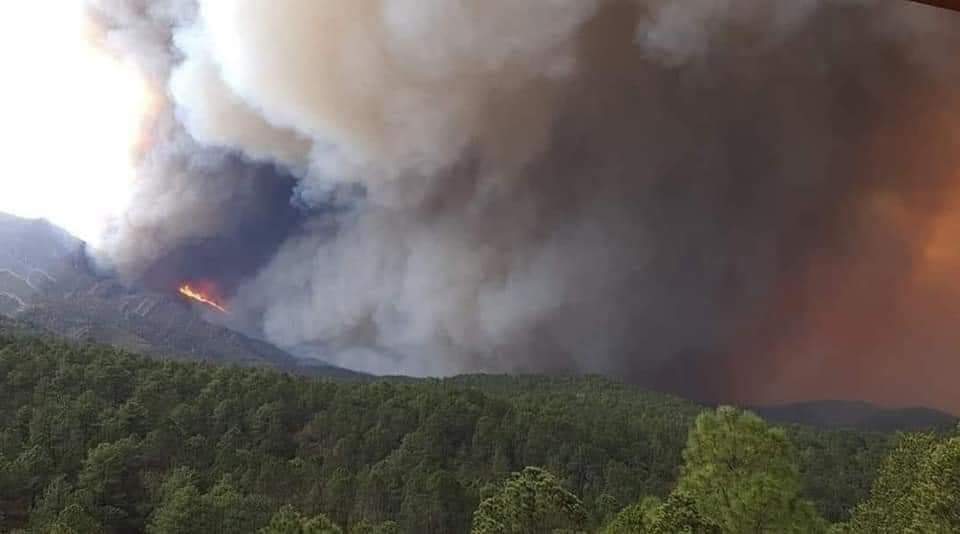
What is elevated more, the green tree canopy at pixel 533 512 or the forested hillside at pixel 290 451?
the forested hillside at pixel 290 451

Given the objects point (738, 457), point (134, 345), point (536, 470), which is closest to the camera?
point (738, 457)

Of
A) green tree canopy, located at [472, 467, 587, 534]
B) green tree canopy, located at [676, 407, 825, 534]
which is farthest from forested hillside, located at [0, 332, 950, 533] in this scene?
green tree canopy, located at [676, 407, 825, 534]

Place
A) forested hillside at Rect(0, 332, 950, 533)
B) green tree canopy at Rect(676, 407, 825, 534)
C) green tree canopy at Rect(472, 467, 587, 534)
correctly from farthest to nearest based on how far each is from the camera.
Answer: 1. forested hillside at Rect(0, 332, 950, 533)
2. green tree canopy at Rect(472, 467, 587, 534)
3. green tree canopy at Rect(676, 407, 825, 534)

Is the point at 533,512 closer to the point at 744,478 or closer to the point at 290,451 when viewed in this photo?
the point at 744,478

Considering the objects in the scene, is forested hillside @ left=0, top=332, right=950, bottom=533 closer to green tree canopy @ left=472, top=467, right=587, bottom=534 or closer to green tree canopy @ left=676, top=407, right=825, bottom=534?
green tree canopy @ left=472, top=467, right=587, bottom=534

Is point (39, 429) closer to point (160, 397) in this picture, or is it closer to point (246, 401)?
point (160, 397)

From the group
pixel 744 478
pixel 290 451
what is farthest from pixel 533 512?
pixel 290 451

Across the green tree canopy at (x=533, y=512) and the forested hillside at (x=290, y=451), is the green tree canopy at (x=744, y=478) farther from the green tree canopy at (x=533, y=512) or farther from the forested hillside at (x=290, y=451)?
the forested hillside at (x=290, y=451)

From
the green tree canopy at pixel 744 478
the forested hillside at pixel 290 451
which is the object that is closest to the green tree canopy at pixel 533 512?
the forested hillside at pixel 290 451

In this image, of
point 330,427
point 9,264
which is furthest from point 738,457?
point 9,264
